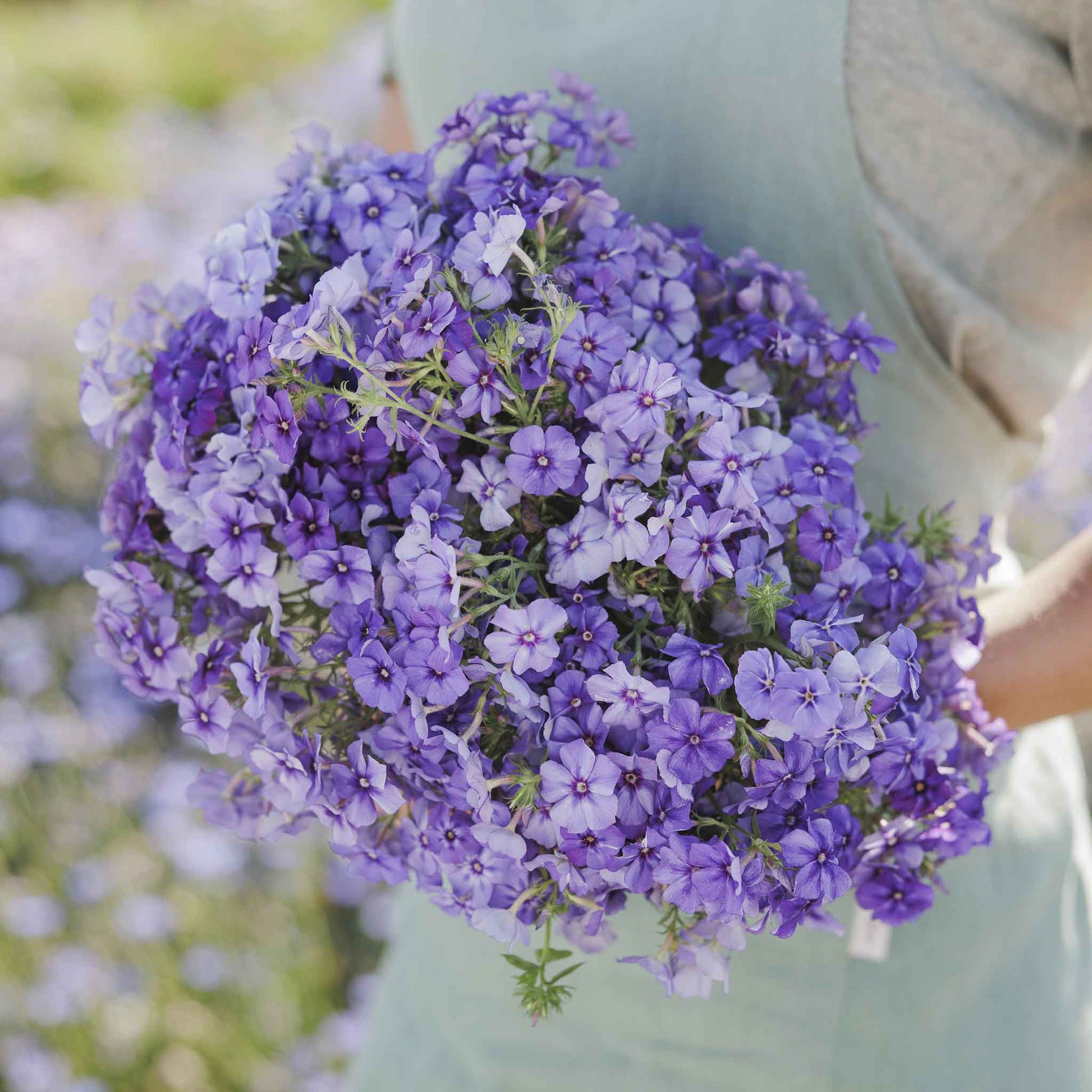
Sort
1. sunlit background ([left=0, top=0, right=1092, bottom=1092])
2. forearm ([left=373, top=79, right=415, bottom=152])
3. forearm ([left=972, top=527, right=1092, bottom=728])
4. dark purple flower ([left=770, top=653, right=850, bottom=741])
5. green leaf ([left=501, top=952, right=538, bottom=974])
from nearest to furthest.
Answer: dark purple flower ([left=770, top=653, right=850, bottom=741]) → green leaf ([left=501, top=952, right=538, bottom=974]) → forearm ([left=972, top=527, right=1092, bottom=728]) → forearm ([left=373, top=79, right=415, bottom=152]) → sunlit background ([left=0, top=0, right=1092, bottom=1092])

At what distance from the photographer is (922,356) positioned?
97 cm

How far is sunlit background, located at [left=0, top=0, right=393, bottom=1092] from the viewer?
86.3 inches

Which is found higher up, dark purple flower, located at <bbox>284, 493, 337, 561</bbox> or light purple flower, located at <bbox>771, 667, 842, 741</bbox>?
dark purple flower, located at <bbox>284, 493, 337, 561</bbox>

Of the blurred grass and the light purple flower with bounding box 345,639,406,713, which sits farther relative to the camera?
the blurred grass

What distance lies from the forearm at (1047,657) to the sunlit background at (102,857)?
0.94 meters

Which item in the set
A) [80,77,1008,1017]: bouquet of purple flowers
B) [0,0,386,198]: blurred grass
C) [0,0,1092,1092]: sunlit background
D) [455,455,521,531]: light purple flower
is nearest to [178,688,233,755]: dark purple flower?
[80,77,1008,1017]: bouquet of purple flowers

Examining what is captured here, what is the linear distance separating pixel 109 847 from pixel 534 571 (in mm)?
2039

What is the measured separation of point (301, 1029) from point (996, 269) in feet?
6.72

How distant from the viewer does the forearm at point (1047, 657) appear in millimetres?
884

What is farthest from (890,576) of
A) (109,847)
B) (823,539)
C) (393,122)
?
(109,847)

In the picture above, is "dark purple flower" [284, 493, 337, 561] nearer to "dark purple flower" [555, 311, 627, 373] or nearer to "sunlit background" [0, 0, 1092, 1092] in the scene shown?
"dark purple flower" [555, 311, 627, 373]

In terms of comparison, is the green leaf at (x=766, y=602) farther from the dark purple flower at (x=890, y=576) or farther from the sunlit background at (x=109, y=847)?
the sunlit background at (x=109, y=847)

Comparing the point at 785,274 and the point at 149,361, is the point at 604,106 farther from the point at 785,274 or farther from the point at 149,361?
the point at 149,361

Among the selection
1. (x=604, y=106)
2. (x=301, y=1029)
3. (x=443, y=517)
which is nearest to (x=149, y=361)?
(x=443, y=517)
